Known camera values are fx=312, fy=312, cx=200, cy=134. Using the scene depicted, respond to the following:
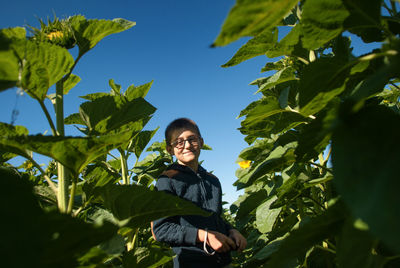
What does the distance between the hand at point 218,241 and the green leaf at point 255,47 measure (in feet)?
3.92

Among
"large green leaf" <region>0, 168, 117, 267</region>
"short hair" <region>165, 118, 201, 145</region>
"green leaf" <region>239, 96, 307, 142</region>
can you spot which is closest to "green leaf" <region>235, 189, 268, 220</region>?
"short hair" <region>165, 118, 201, 145</region>

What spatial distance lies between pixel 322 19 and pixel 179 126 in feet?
7.15

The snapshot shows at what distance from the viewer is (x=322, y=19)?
88 centimetres

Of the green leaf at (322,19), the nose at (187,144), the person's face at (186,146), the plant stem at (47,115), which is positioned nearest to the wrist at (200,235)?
the person's face at (186,146)

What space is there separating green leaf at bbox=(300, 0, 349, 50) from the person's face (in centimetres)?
194

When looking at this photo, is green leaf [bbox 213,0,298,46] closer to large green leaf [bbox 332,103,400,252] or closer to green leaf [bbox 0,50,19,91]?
large green leaf [bbox 332,103,400,252]

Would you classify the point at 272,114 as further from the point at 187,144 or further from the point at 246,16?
the point at 187,144

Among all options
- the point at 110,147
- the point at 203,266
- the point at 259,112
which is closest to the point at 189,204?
the point at 110,147

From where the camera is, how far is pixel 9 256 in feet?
1.41

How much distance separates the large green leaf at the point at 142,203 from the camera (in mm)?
1068

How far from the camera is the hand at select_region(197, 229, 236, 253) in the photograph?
199 cm

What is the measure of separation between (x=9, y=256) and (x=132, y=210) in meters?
0.70

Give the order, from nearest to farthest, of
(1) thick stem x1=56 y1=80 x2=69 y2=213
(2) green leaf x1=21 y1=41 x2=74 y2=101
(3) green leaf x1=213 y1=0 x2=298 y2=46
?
(3) green leaf x1=213 y1=0 x2=298 y2=46 → (2) green leaf x1=21 y1=41 x2=74 y2=101 → (1) thick stem x1=56 y1=80 x2=69 y2=213

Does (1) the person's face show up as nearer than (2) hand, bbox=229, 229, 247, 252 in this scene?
No
